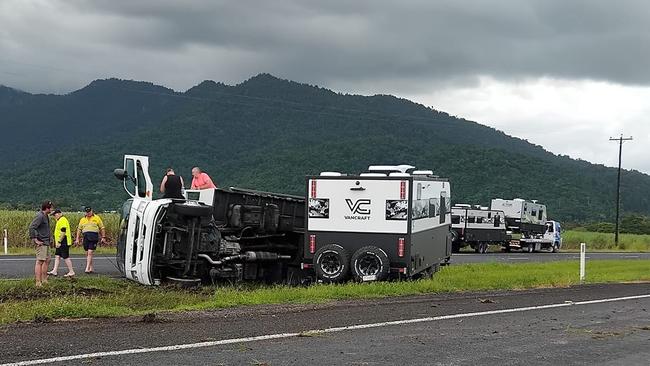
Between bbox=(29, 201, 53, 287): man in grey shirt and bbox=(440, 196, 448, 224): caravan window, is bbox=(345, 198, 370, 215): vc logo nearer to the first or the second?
bbox=(440, 196, 448, 224): caravan window

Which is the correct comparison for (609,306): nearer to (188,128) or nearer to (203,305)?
(203,305)

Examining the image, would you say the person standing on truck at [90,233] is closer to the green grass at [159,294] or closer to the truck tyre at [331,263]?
the green grass at [159,294]

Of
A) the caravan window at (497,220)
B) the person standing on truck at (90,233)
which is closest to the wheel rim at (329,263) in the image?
the person standing on truck at (90,233)

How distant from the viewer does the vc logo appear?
1552 centimetres

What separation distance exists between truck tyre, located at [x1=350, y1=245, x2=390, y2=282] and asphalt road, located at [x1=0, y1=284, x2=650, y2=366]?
271 cm

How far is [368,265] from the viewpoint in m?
15.2

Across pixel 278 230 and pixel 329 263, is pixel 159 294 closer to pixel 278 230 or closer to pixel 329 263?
pixel 329 263

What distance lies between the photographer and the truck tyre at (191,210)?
1487 centimetres

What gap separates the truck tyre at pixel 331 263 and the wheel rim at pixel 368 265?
24 centimetres

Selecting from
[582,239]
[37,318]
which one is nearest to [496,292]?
[37,318]

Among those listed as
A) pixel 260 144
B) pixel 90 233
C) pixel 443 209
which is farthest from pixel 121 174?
pixel 260 144

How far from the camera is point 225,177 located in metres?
72.4

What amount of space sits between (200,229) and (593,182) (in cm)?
9548

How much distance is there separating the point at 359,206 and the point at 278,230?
2455mm
